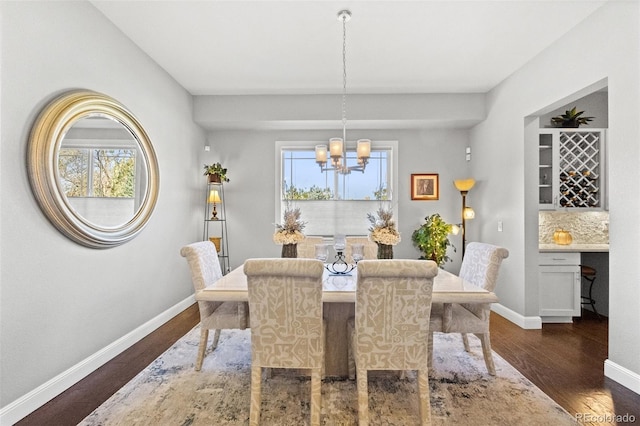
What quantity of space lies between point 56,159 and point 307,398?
7.57 feet

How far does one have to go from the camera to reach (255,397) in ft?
5.97

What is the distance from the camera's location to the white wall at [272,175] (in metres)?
4.79

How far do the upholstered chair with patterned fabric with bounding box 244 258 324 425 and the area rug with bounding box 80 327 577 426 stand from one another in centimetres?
32

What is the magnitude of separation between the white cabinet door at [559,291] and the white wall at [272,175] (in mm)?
1342

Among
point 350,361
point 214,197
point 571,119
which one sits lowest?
point 350,361

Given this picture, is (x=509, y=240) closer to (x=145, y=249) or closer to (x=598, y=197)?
(x=598, y=197)

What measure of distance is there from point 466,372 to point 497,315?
179cm

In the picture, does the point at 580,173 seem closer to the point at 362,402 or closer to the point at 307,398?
the point at 362,402

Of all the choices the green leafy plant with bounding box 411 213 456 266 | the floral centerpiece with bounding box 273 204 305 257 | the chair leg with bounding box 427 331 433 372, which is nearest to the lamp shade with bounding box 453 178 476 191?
the green leafy plant with bounding box 411 213 456 266

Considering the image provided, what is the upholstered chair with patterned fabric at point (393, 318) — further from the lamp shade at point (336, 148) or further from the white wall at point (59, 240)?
the white wall at point (59, 240)

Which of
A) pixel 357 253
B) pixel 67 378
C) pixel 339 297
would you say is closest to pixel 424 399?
pixel 339 297

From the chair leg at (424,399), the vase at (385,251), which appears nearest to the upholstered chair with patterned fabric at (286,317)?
the chair leg at (424,399)

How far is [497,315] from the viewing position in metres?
3.93

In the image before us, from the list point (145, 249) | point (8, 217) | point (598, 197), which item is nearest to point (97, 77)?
point (8, 217)
